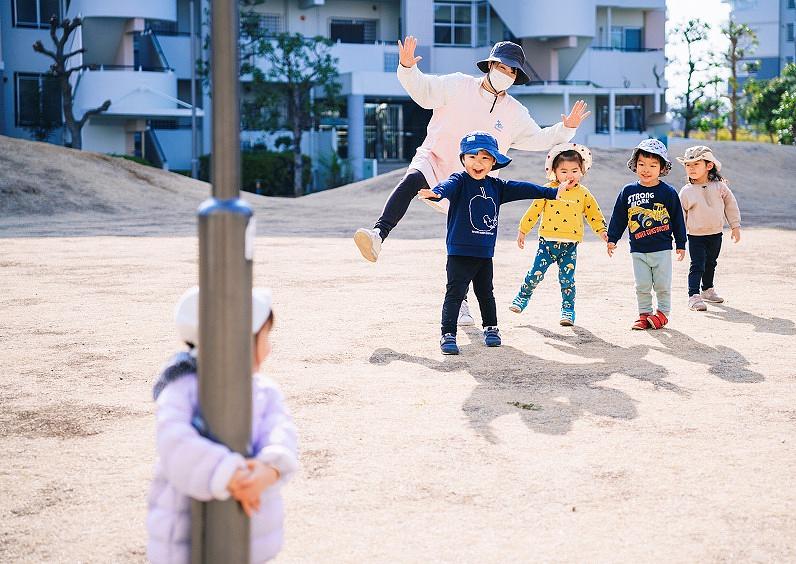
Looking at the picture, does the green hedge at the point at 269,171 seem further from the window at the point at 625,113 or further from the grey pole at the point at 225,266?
the grey pole at the point at 225,266

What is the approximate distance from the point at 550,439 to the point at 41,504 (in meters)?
2.07

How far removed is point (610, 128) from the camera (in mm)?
40000

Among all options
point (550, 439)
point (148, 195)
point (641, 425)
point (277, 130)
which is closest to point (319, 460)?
point (550, 439)

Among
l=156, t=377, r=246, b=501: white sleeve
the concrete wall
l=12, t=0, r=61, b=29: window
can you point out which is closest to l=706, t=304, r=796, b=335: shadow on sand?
l=156, t=377, r=246, b=501: white sleeve

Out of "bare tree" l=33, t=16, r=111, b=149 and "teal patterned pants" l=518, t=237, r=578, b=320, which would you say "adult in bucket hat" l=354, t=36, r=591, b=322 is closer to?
"teal patterned pants" l=518, t=237, r=578, b=320

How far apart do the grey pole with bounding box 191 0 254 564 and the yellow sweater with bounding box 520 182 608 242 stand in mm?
5902

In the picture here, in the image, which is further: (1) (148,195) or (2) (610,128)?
(2) (610,128)

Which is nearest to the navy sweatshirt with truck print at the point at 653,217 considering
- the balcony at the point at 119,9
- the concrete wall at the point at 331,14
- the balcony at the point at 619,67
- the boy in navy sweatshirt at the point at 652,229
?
the boy in navy sweatshirt at the point at 652,229

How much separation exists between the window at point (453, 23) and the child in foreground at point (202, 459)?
38.8m

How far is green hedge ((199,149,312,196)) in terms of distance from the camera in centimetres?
3241

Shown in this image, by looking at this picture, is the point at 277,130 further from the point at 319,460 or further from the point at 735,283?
the point at 319,460

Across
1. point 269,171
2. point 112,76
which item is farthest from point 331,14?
point 112,76

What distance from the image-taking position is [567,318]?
25.7ft

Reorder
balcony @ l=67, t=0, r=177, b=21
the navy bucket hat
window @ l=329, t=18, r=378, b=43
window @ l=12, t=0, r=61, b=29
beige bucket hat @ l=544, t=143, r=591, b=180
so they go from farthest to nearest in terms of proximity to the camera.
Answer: window @ l=329, t=18, r=378, b=43, window @ l=12, t=0, r=61, b=29, balcony @ l=67, t=0, r=177, b=21, beige bucket hat @ l=544, t=143, r=591, b=180, the navy bucket hat
